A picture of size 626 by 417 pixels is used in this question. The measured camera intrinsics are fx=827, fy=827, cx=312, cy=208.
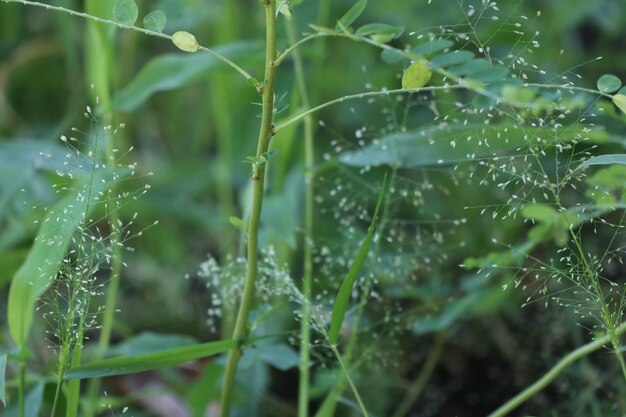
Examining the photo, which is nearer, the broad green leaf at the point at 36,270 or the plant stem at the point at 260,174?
the plant stem at the point at 260,174

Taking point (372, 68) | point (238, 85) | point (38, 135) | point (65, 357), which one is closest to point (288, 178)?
point (238, 85)

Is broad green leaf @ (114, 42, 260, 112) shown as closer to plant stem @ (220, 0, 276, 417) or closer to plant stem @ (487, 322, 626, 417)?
plant stem @ (220, 0, 276, 417)

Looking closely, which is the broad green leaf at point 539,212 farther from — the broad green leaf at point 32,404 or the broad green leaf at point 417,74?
the broad green leaf at point 32,404

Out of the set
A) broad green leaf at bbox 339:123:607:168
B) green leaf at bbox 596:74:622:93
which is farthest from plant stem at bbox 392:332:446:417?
green leaf at bbox 596:74:622:93

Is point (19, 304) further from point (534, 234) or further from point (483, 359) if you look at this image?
point (483, 359)

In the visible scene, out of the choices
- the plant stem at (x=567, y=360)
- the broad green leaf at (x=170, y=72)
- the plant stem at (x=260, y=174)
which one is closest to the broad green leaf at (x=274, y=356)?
the plant stem at (x=260, y=174)

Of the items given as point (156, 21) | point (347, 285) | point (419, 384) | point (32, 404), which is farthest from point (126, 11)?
point (419, 384)

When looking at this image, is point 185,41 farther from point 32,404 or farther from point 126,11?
point 32,404
